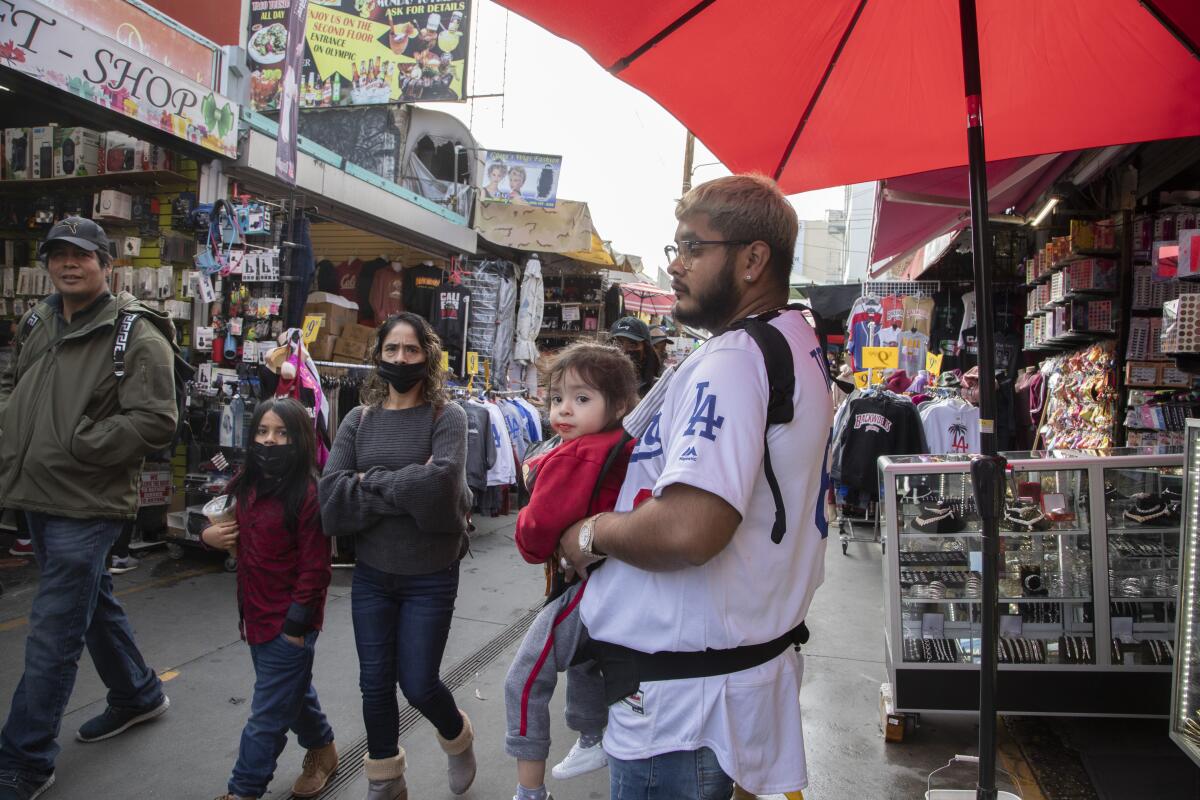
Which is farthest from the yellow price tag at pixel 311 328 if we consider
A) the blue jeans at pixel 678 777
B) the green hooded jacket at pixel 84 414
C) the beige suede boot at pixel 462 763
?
the blue jeans at pixel 678 777

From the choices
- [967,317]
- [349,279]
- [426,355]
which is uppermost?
[349,279]

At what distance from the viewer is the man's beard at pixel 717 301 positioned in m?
1.63

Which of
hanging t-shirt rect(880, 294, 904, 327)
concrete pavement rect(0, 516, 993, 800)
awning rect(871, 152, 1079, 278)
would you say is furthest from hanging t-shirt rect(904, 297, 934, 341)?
concrete pavement rect(0, 516, 993, 800)

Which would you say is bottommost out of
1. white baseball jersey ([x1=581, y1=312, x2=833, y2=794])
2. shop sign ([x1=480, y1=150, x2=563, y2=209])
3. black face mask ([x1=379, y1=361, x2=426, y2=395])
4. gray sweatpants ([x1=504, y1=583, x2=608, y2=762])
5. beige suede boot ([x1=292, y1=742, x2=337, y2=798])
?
beige suede boot ([x1=292, y1=742, x2=337, y2=798])

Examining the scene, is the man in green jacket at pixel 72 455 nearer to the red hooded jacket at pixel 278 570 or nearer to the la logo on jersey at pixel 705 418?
the red hooded jacket at pixel 278 570

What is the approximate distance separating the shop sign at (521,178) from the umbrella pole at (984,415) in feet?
32.4

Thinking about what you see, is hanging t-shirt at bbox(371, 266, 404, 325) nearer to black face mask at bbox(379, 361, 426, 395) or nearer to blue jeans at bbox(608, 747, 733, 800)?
black face mask at bbox(379, 361, 426, 395)

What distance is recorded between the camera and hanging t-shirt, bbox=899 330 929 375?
1006cm

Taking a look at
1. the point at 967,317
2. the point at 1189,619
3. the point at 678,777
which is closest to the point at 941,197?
the point at 1189,619

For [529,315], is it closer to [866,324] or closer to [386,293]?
[386,293]

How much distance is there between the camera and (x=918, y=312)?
10109 mm

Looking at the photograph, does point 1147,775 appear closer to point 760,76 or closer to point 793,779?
point 793,779

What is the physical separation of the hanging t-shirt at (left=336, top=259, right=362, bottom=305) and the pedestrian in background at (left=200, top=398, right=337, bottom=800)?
8.52 m

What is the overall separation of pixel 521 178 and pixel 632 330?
297 inches
